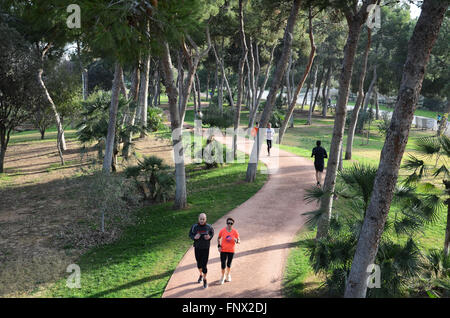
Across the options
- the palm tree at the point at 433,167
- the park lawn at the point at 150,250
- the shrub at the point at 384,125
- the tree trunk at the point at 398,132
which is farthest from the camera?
the shrub at the point at 384,125

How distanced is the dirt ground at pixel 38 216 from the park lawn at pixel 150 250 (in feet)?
2.15

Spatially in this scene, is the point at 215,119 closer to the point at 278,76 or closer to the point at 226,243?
the point at 278,76

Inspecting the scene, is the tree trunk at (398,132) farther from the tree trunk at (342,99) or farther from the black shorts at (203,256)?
the tree trunk at (342,99)

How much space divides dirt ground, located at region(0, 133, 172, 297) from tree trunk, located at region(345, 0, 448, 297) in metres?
6.19

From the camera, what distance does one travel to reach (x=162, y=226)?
10.7 m

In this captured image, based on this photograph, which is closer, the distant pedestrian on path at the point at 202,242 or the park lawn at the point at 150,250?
the distant pedestrian on path at the point at 202,242

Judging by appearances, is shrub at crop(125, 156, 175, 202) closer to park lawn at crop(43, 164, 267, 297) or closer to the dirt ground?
park lawn at crop(43, 164, 267, 297)

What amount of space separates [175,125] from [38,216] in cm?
547

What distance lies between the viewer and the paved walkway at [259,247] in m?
6.87

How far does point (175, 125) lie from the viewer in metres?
11.4

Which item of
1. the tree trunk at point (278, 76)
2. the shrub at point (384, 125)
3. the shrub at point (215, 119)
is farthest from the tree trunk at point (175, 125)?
the shrub at point (384, 125)

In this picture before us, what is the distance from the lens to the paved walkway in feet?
22.5

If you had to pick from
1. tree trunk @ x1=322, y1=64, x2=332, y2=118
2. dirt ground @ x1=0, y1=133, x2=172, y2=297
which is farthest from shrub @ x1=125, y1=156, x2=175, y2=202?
tree trunk @ x1=322, y1=64, x2=332, y2=118
